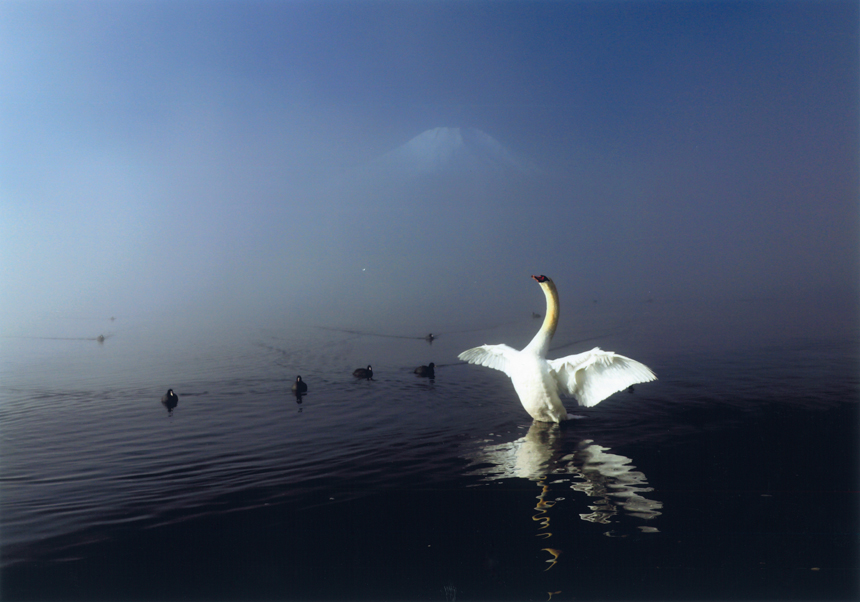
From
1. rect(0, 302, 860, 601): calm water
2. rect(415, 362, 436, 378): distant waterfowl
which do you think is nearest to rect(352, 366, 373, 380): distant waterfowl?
rect(0, 302, 860, 601): calm water

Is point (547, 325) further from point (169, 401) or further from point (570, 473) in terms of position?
point (169, 401)

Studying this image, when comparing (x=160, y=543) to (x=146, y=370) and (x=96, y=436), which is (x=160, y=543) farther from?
(x=146, y=370)

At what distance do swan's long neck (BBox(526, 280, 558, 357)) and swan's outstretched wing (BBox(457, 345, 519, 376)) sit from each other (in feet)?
2.20

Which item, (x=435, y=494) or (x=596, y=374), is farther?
(x=596, y=374)

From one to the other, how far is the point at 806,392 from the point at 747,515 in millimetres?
9811

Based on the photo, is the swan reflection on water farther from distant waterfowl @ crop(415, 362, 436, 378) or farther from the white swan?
distant waterfowl @ crop(415, 362, 436, 378)

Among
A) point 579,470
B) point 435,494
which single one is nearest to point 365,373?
point 435,494

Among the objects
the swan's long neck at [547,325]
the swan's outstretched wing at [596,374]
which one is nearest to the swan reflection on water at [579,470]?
the swan's outstretched wing at [596,374]

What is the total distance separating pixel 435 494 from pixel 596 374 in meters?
4.94

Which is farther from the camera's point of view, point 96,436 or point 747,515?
point 96,436

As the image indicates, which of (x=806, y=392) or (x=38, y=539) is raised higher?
(x=806, y=392)

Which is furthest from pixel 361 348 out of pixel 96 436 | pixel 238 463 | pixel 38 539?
pixel 38 539

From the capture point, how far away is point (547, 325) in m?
12.1

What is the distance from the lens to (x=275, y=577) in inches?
233
